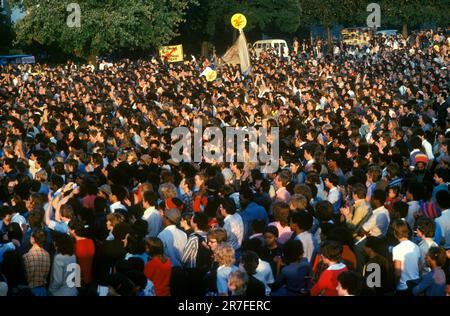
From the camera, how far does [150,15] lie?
132 ft

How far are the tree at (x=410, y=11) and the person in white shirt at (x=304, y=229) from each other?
167 feet

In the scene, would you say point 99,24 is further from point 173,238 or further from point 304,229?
point 304,229

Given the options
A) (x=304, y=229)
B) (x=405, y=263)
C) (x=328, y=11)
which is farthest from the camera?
(x=328, y=11)

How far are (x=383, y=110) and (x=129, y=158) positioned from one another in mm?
7453

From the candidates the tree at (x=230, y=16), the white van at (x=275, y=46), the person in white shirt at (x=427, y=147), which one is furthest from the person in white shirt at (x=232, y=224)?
the tree at (x=230, y=16)

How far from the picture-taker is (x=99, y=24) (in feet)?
128

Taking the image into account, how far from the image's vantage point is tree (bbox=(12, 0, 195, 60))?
39.1m

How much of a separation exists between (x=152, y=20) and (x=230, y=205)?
31.9m

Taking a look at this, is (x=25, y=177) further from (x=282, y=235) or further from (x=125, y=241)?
(x=282, y=235)

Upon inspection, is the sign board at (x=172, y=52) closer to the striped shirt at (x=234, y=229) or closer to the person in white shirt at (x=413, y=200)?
the person in white shirt at (x=413, y=200)

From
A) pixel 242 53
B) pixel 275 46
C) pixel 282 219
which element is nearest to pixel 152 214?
pixel 282 219

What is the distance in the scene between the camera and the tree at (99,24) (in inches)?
1539
